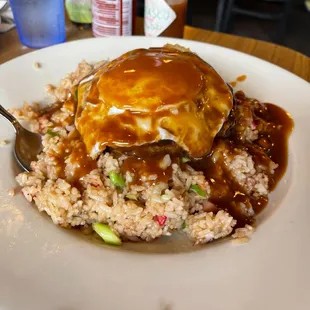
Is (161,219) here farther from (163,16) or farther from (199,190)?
(163,16)

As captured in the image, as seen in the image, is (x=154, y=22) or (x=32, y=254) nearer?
(x=32, y=254)

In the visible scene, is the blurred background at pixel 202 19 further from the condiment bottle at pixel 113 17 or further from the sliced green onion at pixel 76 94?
the sliced green onion at pixel 76 94

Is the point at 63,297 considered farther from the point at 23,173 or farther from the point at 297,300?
the point at 297,300

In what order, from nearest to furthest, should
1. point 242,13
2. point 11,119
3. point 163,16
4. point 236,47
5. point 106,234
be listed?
point 106,234
point 11,119
point 163,16
point 236,47
point 242,13

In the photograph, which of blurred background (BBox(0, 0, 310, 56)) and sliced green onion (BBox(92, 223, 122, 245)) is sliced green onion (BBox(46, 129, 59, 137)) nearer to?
sliced green onion (BBox(92, 223, 122, 245))

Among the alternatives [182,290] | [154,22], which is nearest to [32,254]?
[182,290]

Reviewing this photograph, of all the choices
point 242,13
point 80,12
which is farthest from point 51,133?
point 242,13
